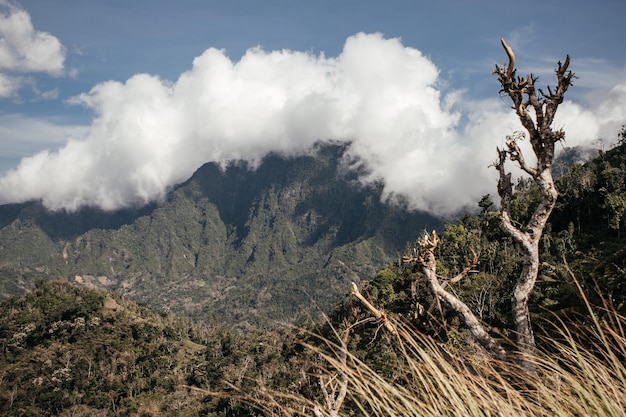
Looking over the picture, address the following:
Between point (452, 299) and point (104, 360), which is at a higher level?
point (452, 299)

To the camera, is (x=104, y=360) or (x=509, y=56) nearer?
(x=509, y=56)

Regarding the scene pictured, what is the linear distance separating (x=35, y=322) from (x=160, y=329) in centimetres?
3164

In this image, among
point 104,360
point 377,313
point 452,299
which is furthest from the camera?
point 104,360

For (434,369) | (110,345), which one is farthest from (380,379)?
(110,345)

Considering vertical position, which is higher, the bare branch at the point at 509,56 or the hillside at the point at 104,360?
the bare branch at the point at 509,56

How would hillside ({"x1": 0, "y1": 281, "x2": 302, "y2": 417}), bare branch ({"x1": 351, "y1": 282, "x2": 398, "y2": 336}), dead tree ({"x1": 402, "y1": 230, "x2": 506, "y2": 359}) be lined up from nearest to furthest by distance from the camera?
bare branch ({"x1": 351, "y1": 282, "x2": 398, "y2": 336})
dead tree ({"x1": 402, "y1": 230, "x2": 506, "y2": 359})
hillside ({"x1": 0, "y1": 281, "x2": 302, "y2": 417})

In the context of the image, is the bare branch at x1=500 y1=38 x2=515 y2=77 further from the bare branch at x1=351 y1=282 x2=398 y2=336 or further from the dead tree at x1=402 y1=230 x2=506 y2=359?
the bare branch at x1=351 y1=282 x2=398 y2=336

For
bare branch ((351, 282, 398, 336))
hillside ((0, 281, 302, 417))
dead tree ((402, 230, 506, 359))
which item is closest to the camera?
bare branch ((351, 282, 398, 336))

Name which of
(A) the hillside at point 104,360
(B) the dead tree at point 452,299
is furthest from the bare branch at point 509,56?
(A) the hillside at point 104,360

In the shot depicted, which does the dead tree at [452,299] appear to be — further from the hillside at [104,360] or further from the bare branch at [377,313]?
the hillside at [104,360]

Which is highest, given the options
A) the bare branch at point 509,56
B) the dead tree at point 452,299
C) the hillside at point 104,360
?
the bare branch at point 509,56

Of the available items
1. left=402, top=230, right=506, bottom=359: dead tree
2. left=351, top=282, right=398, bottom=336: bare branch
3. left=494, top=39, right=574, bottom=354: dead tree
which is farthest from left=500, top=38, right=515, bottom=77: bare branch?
left=351, top=282, right=398, bottom=336: bare branch

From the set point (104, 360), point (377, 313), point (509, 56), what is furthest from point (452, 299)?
point (104, 360)

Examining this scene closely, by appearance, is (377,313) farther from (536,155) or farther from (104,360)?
(104,360)
